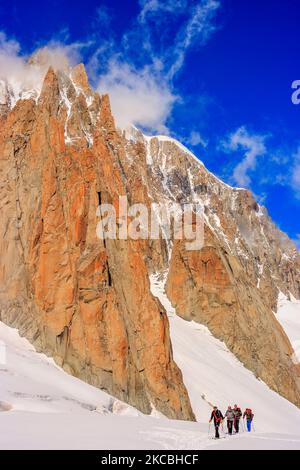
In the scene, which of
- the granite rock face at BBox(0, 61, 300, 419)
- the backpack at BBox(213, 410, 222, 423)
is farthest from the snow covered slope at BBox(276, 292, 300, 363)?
the backpack at BBox(213, 410, 222, 423)

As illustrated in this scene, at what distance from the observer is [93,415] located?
23250mm

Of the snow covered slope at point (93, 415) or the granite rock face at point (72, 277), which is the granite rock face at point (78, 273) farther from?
the snow covered slope at point (93, 415)

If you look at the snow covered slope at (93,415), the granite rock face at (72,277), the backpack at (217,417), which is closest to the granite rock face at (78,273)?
the granite rock face at (72,277)

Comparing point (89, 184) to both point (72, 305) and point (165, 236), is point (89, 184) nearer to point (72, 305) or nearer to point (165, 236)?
point (72, 305)

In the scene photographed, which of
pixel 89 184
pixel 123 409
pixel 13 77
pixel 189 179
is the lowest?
pixel 123 409

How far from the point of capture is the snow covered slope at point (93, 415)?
16.0m

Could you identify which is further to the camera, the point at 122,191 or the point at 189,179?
the point at 189,179

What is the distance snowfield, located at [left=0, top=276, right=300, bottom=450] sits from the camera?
1609cm

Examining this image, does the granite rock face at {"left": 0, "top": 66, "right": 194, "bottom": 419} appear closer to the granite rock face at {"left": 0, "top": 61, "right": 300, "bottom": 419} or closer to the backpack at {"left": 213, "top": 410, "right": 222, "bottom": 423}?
the granite rock face at {"left": 0, "top": 61, "right": 300, "bottom": 419}

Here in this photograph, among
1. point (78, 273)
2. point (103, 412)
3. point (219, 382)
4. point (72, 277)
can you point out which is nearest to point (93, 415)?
point (103, 412)

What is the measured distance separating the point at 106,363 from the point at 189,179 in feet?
319

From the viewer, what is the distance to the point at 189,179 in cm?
13100
